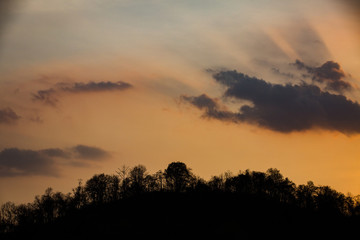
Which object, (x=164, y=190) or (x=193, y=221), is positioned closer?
(x=193, y=221)

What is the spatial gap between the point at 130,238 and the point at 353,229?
72704 mm

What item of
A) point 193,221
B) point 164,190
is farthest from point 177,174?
point 193,221

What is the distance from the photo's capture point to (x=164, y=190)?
175500 mm

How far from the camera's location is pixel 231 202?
150 m

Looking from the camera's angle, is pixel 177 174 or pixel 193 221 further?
pixel 177 174

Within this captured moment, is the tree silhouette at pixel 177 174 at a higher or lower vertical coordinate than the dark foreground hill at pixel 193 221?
higher

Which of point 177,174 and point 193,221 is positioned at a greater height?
point 177,174

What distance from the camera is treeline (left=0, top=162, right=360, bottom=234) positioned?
177000 mm

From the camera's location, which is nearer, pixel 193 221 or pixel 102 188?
pixel 193 221

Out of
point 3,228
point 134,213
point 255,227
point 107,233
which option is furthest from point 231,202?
point 3,228

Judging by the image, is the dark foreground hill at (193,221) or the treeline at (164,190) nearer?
the dark foreground hill at (193,221)

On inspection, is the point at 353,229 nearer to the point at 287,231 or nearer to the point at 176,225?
the point at 287,231

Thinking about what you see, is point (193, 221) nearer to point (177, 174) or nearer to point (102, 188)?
point (177, 174)

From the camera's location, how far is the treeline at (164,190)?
177 m
